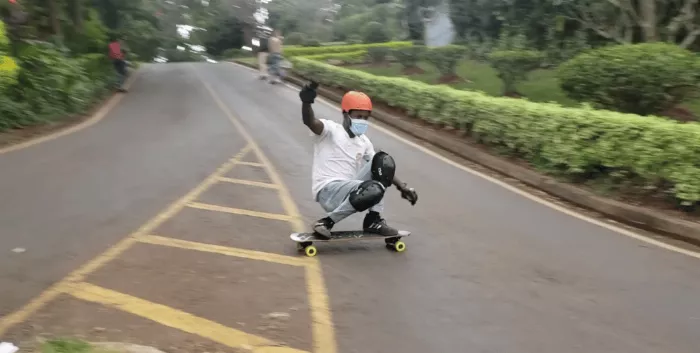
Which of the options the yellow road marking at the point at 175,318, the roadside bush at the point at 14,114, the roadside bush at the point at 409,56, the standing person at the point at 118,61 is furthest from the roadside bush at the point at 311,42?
the yellow road marking at the point at 175,318

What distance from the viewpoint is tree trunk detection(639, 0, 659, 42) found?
17.8 meters

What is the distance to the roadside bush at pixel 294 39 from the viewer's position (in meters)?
48.9

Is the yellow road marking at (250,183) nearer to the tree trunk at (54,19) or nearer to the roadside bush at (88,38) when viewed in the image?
the roadside bush at (88,38)

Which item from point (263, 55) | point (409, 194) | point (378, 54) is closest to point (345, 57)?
point (378, 54)

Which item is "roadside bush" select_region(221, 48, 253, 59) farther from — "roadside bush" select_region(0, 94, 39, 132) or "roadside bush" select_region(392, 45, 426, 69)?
"roadside bush" select_region(0, 94, 39, 132)

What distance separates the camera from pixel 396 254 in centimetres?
722

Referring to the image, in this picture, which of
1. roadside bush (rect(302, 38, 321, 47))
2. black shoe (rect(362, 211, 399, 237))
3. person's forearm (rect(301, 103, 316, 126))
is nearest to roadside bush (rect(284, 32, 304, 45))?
roadside bush (rect(302, 38, 321, 47))

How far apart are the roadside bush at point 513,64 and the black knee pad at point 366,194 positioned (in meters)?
13.4

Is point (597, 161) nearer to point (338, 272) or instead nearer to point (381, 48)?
point (338, 272)

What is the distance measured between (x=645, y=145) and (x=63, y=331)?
7020mm

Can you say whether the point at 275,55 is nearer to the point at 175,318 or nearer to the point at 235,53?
the point at 175,318

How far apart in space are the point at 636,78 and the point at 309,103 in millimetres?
8599

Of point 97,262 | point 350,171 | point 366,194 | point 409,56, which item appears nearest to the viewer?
point 97,262

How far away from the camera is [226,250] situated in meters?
7.07
